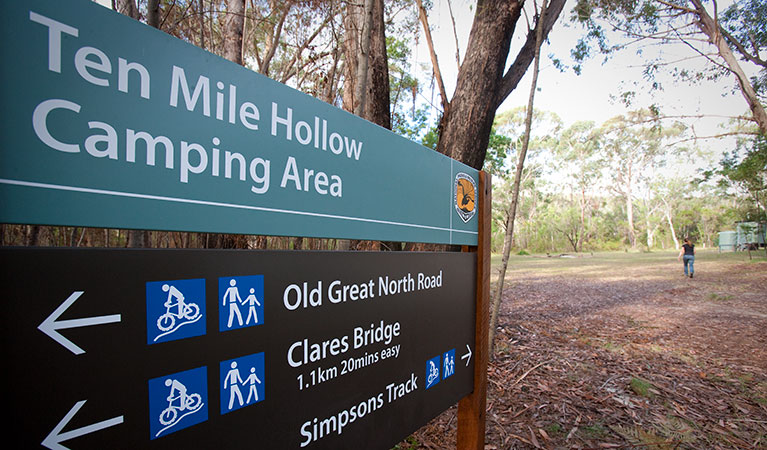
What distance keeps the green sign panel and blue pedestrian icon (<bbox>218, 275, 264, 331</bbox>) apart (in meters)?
0.14

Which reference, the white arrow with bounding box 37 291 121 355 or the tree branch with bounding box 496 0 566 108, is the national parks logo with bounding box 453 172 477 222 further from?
the tree branch with bounding box 496 0 566 108

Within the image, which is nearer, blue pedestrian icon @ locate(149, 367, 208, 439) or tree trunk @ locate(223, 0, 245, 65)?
blue pedestrian icon @ locate(149, 367, 208, 439)

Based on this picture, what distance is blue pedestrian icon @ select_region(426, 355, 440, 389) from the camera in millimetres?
1612

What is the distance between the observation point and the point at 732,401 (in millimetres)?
3158

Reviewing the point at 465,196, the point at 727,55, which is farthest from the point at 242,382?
the point at 727,55

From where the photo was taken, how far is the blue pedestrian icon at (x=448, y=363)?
173 cm

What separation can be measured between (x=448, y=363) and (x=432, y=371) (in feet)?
0.50

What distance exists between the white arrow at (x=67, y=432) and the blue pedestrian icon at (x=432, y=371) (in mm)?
1194

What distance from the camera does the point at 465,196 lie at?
1904 millimetres

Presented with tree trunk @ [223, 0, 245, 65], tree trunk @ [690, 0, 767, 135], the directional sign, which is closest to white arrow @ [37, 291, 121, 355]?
the directional sign

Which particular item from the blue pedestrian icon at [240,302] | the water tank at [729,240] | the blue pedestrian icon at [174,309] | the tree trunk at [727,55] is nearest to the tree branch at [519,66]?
the blue pedestrian icon at [240,302]

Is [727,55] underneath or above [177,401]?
above

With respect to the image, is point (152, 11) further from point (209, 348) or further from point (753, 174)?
point (753, 174)

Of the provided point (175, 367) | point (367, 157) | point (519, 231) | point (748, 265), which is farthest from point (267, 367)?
point (519, 231)
